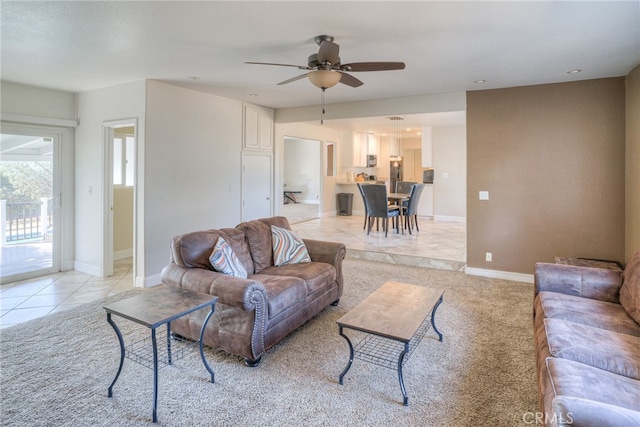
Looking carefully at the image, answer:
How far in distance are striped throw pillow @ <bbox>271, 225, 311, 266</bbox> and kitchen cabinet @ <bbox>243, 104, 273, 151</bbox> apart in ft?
9.00

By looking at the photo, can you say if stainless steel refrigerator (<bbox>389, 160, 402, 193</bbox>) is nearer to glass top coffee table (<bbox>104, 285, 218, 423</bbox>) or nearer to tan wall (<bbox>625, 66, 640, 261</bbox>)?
tan wall (<bbox>625, 66, 640, 261</bbox>)

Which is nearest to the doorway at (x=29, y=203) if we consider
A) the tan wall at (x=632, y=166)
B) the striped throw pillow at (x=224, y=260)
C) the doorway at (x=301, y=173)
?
the striped throw pillow at (x=224, y=260)

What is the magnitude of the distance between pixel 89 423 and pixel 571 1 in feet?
12.8

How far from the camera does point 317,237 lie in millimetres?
6953

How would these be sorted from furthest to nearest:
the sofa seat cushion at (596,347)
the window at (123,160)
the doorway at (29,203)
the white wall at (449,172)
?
the white wall at (449,172) < the window at (123,160) < the doorway at (29,203) < the sofa seat cushion at (596,347)

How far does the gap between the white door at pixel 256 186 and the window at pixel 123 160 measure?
191 cm

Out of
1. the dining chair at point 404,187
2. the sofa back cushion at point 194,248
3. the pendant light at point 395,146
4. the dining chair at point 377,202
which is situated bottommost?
the sofa back cushion at point 194,248

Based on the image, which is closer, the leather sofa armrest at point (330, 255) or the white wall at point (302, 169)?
the leather sofa armrest at point (330, 255)

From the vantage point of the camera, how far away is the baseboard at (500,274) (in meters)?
4.66

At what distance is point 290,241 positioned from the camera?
3.62 m

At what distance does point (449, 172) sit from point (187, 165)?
672 centimetres

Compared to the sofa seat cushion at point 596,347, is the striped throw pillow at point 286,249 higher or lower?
higher

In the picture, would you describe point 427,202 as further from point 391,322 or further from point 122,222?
point 391,322

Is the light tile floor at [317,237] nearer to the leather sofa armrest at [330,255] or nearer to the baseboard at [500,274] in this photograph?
the baseboard at [500,274]
